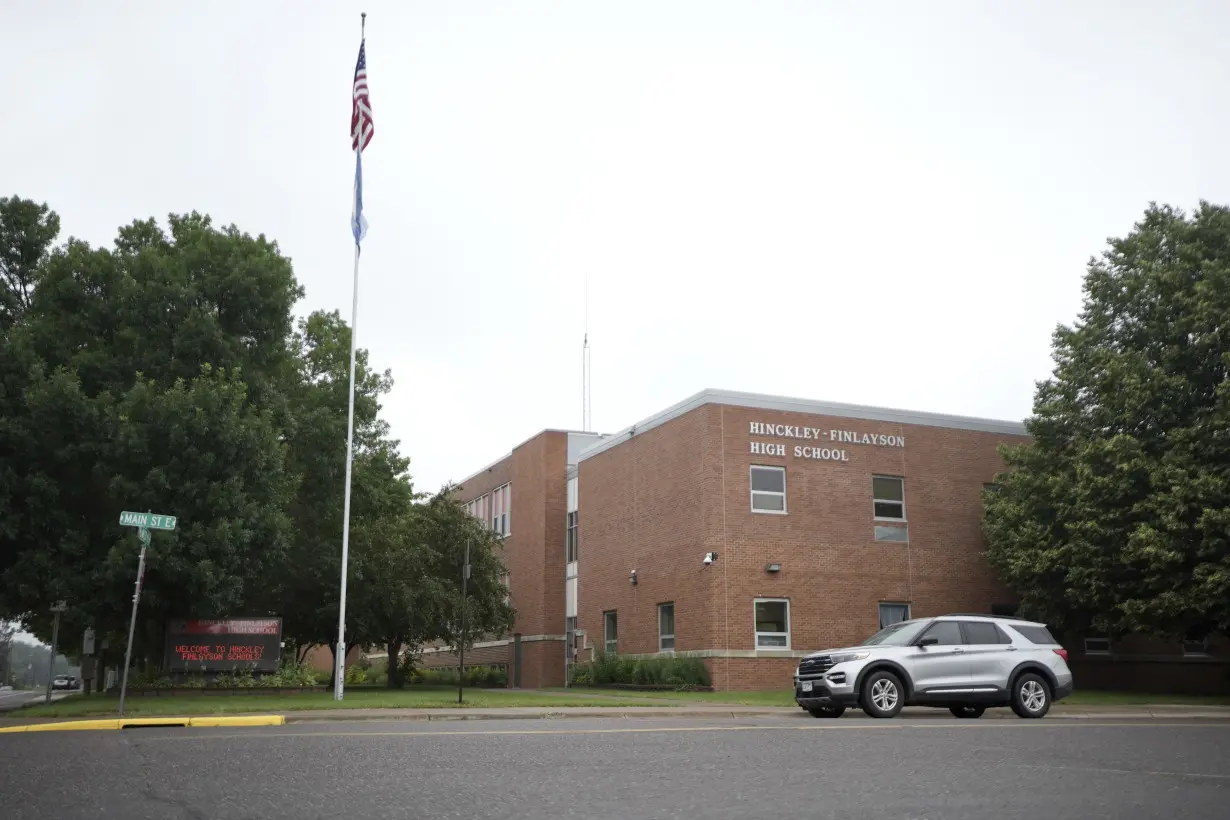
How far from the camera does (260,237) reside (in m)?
30.3

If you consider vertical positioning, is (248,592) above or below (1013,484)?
below

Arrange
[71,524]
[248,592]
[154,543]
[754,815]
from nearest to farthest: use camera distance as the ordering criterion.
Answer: [754,815] < [154,543] < [71,524] < [248,592]

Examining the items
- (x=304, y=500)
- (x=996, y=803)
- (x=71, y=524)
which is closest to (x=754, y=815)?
(x=996, y=803)

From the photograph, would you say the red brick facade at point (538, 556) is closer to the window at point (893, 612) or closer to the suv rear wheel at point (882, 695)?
the window at point (893, 612)

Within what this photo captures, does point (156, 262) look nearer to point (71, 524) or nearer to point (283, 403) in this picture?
point (283, 403)

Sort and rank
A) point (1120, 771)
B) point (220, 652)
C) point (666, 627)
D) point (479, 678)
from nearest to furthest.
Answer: point (1120, 771) < point (220, 652) < point (666, 627) < point (479, 678)

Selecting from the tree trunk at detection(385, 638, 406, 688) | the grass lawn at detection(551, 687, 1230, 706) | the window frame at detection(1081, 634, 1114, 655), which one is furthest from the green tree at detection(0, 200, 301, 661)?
the window frame at detection(1081, 634, 1114, 655)

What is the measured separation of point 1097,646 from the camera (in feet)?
111

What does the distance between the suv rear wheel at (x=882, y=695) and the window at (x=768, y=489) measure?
13.9m

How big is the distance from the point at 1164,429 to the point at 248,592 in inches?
965

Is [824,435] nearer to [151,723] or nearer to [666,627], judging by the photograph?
[666,627]

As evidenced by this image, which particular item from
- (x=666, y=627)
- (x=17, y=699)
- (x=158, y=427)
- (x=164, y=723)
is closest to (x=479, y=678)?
(x=666, y=627)

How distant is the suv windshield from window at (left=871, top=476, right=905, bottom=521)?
14.5 meters

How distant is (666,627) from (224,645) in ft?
43.5
